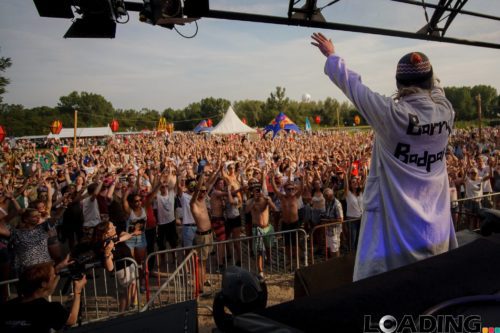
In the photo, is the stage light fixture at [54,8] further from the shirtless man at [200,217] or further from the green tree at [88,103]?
the green tree at [88,103]

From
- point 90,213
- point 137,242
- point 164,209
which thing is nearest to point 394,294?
point 137,242

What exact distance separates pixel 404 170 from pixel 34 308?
3112 millimetres

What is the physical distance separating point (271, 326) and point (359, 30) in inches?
152

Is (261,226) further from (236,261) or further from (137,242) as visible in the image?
(137,242)

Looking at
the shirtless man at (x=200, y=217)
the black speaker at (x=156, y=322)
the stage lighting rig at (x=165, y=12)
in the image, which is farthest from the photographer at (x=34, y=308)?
the shirtless man at (x=200, y=217)

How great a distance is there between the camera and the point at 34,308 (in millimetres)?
2908

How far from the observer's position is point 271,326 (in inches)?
32.4

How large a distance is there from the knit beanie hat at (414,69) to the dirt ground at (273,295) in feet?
14.5

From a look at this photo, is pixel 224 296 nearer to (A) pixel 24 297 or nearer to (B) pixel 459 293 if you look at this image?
(B) pixel 459 293

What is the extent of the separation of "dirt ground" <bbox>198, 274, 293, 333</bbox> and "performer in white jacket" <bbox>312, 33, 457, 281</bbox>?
158 inches

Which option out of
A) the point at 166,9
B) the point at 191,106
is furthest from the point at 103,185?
the point at 191,106

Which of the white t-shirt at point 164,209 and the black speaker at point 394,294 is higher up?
the black speaker at point 394,294

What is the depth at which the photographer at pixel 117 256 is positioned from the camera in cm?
518

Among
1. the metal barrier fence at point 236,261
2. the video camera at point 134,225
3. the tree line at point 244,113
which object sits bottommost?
the metal barrier fence at point 236,261
